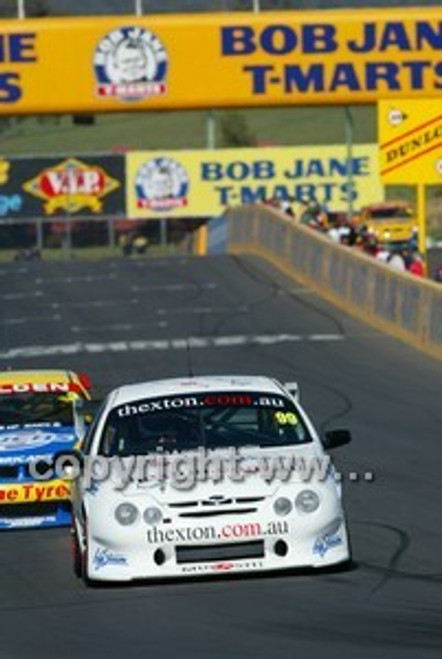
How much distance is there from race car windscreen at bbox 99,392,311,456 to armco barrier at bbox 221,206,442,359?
57.2 ft

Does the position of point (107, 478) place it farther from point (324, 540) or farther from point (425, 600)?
point (425, 600)

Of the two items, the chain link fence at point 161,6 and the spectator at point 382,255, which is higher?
the chain link fence at point 161,6

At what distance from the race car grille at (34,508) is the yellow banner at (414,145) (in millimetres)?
20640

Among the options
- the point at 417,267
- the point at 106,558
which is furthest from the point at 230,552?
the point at 417,267

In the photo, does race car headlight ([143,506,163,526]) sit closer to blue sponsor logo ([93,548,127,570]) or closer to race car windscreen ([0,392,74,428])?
blue sponsor logo ([93,548,127,570])

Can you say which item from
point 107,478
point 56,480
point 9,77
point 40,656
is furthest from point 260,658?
point 9,77

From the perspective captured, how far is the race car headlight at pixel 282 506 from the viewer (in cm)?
1392

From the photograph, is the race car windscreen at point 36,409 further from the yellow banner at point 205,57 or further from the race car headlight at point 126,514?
the yellow banner at point 205,57

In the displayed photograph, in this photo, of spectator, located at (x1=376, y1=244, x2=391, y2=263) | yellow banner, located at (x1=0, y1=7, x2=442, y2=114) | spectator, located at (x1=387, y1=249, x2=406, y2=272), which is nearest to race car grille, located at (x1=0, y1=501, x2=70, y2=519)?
spectator, located at (x1=387, y1=249, x2=406, y2=272)

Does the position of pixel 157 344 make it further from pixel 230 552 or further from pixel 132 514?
pixel 230 552

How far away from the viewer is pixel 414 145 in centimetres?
3756

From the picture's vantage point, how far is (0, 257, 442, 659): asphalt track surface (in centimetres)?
1191

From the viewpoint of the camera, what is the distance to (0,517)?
1770 cm

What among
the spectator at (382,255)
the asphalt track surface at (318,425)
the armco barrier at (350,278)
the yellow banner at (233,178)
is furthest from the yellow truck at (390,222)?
the yellow banner at (233,178)
